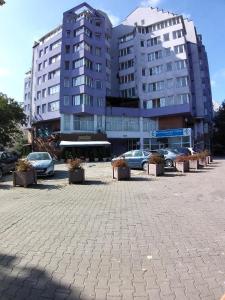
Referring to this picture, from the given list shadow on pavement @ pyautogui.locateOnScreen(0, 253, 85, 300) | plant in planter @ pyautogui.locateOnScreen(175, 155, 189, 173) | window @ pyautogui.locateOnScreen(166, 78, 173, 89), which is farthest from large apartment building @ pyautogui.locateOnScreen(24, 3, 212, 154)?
shadow on pavement @ pyautogui.locateOnScreen(0, 253, 85, 300)

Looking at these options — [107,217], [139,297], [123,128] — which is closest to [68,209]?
[107,217]

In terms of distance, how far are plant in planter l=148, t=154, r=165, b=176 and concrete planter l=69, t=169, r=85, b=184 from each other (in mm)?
4983

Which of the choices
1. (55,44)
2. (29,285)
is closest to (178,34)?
(55,44)

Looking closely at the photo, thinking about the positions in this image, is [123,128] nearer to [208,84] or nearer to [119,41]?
[119,41]

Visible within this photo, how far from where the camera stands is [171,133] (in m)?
58.1

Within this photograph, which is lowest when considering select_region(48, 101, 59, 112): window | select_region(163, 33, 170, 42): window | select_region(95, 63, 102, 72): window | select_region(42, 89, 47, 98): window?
select_region(48, 101, 59, 112): window

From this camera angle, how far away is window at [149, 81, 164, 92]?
6003cm

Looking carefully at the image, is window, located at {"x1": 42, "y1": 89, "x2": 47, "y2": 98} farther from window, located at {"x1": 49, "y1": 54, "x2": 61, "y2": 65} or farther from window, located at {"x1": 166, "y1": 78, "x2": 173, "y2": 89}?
window, located at {"x1": 166, "y1": 78, "x2": 173, "y2": 89}

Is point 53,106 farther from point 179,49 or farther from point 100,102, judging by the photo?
point 179,49

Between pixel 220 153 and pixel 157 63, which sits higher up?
pixel 157 63

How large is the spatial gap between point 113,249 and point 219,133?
69.7 meters

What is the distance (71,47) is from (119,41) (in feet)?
46.4

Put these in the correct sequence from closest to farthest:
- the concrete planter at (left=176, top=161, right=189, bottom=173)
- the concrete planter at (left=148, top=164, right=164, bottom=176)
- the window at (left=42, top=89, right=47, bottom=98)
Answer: the concrete planter at (left=148, top=164, right=164, bottom=176)
the concrete planter at (left=176, top=161, right=189, bottom=173)
the window at (left=42, top=89, right=47, bottom=98)

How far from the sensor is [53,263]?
16.8ft
